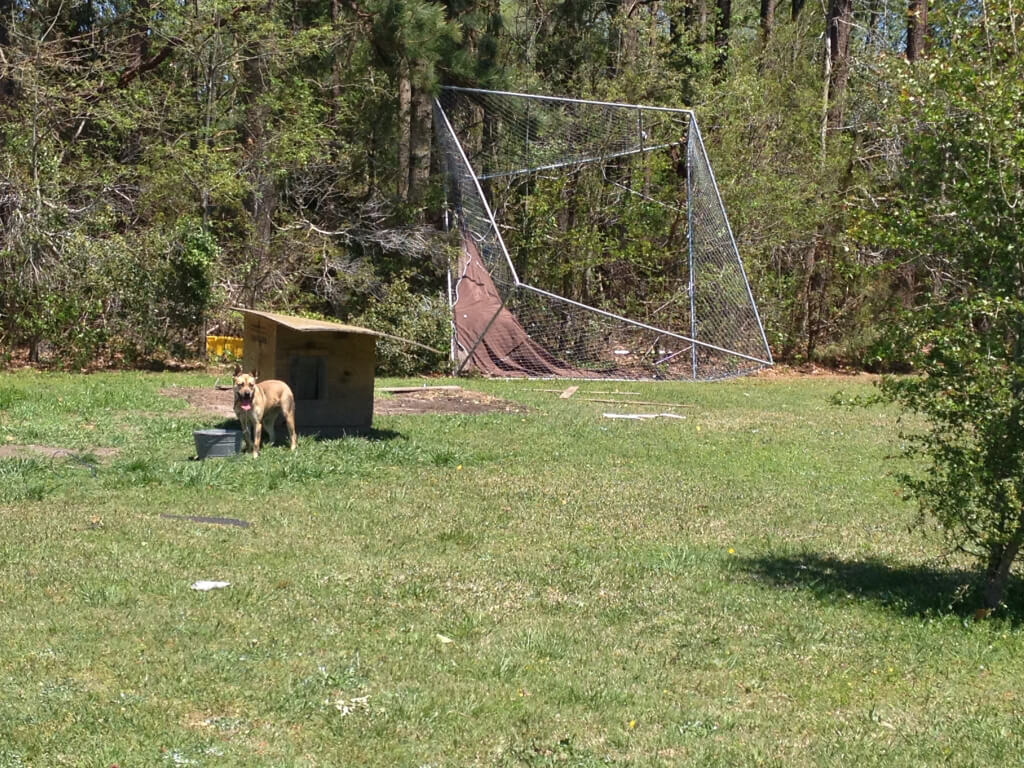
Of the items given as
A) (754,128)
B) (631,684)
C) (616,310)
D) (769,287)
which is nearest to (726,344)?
(616,310)

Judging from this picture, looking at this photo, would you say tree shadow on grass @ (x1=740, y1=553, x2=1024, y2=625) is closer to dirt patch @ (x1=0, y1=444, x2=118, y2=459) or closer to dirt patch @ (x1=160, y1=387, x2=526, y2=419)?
dirt patch @ (x1=0, y1=444, x2=118, y2=459)

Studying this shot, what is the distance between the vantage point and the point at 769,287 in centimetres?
2820

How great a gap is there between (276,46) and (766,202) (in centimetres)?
1133

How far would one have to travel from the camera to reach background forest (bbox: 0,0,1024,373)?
22047mm

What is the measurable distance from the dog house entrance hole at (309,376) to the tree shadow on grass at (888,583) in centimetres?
685

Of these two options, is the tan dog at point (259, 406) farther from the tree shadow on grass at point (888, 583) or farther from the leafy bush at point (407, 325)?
the leafy bush at point (407, 325)

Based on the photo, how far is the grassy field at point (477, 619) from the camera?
16.2ft

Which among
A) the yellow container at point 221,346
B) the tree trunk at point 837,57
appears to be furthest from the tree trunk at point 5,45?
the tree trunk at point 837,57

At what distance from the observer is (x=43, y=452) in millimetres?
11508

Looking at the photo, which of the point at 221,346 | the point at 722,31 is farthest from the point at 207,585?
the point at 722,31

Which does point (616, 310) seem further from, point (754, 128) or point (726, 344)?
point (754, 128)

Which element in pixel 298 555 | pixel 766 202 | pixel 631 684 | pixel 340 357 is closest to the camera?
pixel 631 684

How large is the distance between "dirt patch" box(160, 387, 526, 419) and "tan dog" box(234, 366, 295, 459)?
119 inches

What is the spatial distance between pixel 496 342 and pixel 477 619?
16491 mm
